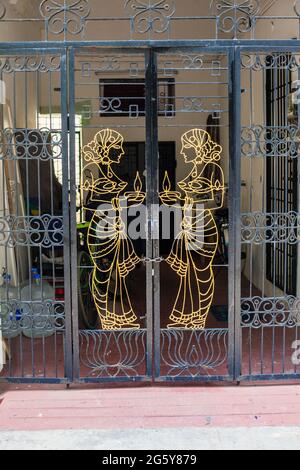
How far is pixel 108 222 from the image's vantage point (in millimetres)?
4148

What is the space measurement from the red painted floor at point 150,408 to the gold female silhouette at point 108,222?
530mm

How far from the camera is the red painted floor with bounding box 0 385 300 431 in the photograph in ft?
11.8

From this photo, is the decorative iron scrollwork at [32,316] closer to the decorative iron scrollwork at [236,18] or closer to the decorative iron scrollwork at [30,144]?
the decorative iron scrollwork at [30,144]

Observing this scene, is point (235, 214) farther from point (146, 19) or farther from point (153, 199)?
point (146, 19)

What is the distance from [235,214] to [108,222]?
2.94ft

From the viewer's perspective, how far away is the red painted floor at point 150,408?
3.60 meters

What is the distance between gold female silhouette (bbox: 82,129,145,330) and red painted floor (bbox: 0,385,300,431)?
0.53 meters

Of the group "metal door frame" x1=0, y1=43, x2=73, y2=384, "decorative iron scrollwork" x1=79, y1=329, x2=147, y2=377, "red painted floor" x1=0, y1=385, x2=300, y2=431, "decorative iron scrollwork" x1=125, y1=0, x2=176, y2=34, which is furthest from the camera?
"decorative iron scrollwork" x1=79, y1=329, x2=147, y2=377

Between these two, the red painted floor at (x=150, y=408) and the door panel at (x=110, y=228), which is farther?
the door panel at (x=110, y=228)

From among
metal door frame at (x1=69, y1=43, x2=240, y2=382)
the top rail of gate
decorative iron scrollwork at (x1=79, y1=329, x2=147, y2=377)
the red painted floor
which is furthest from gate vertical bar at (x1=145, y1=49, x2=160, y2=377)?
the top rail of gate

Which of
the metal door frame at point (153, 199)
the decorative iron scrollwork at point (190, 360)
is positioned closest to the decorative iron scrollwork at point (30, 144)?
the metal door frame at point (153, 199)

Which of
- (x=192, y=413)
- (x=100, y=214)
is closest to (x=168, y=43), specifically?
(x=100, y=214)

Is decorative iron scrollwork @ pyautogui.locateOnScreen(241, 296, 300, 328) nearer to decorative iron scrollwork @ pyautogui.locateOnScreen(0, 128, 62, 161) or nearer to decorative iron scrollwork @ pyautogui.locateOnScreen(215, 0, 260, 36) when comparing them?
decorative iron scrollwork @ pyautogui.locateOnScreen(0, 128, 62, 161)

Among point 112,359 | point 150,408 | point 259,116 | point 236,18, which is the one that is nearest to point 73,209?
point 112,359
